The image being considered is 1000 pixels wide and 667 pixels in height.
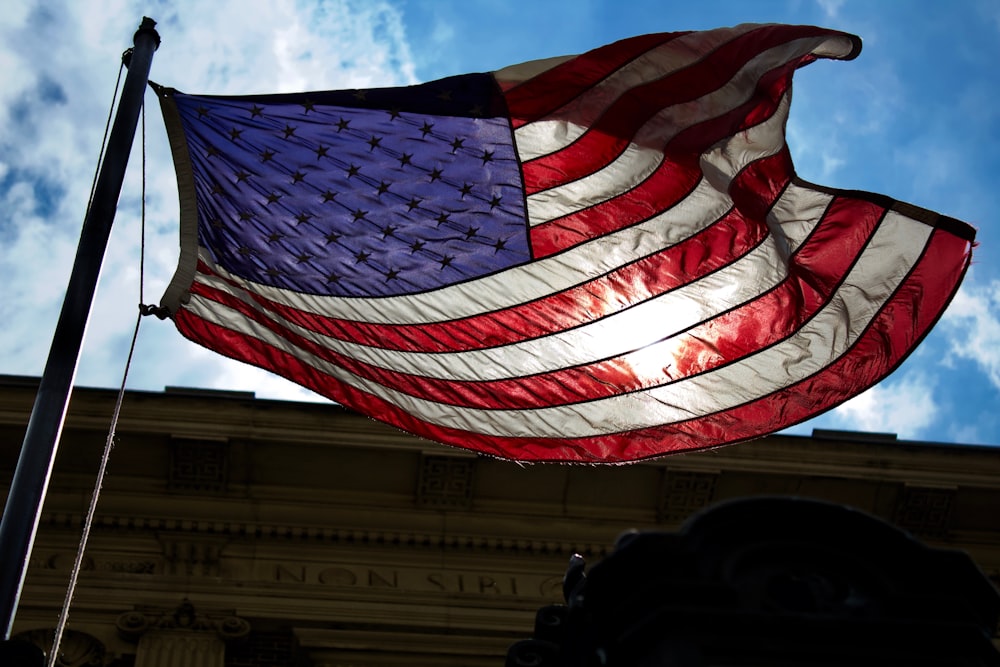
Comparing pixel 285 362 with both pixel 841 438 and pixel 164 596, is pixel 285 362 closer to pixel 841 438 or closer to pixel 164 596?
pixel 164 596

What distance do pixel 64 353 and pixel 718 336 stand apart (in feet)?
15.2

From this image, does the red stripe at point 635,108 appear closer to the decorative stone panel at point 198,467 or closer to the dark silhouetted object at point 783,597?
the dark silhouetted object at point 783,597

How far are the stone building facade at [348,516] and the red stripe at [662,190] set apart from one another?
17.3 feet

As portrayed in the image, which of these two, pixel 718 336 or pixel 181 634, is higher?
pixel 718 336

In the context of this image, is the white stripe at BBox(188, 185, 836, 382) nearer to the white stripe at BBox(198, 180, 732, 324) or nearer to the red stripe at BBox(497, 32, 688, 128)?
the white stripe at BBox(198, 180, 732, 324)

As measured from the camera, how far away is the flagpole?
612 centimetres

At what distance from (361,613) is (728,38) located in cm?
681

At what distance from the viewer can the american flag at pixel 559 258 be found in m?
9.66

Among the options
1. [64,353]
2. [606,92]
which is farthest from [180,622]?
[64,353]

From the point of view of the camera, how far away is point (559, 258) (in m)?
9.82

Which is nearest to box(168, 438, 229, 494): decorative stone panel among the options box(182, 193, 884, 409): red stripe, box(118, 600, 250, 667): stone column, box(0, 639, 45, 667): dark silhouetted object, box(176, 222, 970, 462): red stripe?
box(118, 600, 250, 667): stone column

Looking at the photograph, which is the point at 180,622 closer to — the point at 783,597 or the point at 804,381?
the point at 804,381

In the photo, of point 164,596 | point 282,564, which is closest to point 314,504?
point 282,564

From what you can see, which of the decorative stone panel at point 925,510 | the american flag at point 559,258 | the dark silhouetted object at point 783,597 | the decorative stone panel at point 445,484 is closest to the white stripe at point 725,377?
the american flag at point 559,258
